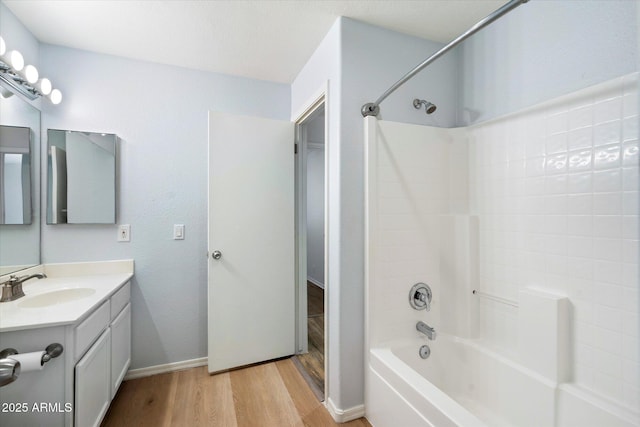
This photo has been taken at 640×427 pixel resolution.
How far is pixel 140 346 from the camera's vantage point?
2.07 m

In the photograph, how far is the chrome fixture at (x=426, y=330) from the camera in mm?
1664

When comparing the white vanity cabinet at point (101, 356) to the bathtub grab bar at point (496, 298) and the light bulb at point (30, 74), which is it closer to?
the light bulb at point (30, 74)

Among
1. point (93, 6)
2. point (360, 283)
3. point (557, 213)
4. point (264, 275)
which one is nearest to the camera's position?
point (557, 213)

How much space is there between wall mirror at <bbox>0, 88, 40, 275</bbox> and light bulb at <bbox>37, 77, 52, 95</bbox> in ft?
0.39

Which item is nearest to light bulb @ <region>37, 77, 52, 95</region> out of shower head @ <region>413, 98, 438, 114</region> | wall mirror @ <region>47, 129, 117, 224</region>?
wall mirror @ <region>47, 129, 117, 224</region>

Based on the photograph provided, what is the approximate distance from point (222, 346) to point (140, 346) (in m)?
0.59

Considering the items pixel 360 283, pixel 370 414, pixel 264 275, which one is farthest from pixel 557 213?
pixel 264 275

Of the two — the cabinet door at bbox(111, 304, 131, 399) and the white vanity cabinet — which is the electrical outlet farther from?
the cabinet door at bbox(111, 304, 131, 399)

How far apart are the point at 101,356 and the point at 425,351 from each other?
181 centimetres

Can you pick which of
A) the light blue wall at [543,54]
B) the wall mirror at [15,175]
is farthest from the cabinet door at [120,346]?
the light blue wall at [543,54]

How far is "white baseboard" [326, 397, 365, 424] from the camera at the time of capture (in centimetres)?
162

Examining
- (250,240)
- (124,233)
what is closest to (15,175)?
(124,233)

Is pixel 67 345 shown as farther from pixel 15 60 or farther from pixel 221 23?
pixel 221 23

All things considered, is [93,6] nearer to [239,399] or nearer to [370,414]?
[239,399]
